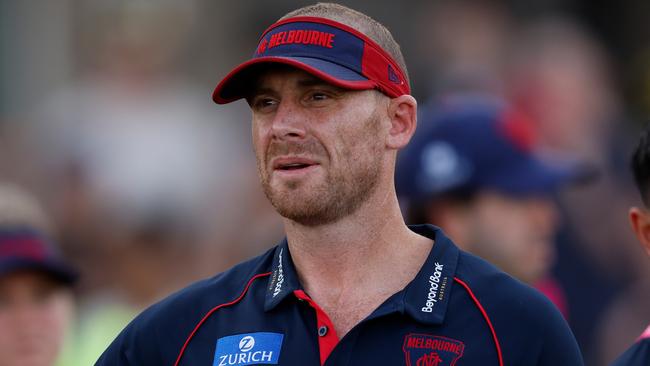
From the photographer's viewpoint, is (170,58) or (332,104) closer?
(332,104)

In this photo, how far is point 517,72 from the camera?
39.7 ft

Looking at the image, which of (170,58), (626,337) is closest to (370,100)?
(626,337)

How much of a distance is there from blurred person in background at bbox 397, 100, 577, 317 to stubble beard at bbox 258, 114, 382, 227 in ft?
5.53

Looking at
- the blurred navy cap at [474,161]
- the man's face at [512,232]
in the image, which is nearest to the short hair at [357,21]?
the man's face at [512,232]

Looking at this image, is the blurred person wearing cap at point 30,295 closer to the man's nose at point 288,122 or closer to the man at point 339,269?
the man at point 339,269

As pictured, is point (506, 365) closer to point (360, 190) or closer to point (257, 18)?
point (360, 190)

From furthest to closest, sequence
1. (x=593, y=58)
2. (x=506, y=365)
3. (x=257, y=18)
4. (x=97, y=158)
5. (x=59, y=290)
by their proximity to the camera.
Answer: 1. (x=257, y=18)
2. (x=593, y=58)
3. (x=97, y=158)
4. (x=59, y=290)
5. (x=506, y=365)

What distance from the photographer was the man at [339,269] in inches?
171

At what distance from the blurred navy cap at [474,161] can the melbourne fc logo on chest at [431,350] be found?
2057 millimetres

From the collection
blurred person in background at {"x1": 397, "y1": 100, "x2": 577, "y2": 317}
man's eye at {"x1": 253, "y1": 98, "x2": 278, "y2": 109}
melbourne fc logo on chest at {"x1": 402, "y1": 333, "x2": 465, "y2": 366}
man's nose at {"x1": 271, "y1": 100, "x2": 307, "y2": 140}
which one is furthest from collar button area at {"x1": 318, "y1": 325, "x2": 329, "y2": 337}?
blurred person in background at {"x1": 397, "y1": 100, "x2": 577, "y2": 317}

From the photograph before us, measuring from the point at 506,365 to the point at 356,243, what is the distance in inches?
24.1

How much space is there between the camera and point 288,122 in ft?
14.7

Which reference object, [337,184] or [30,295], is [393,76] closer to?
[337,184]

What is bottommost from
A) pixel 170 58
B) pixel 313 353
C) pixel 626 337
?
pixel 626 337
